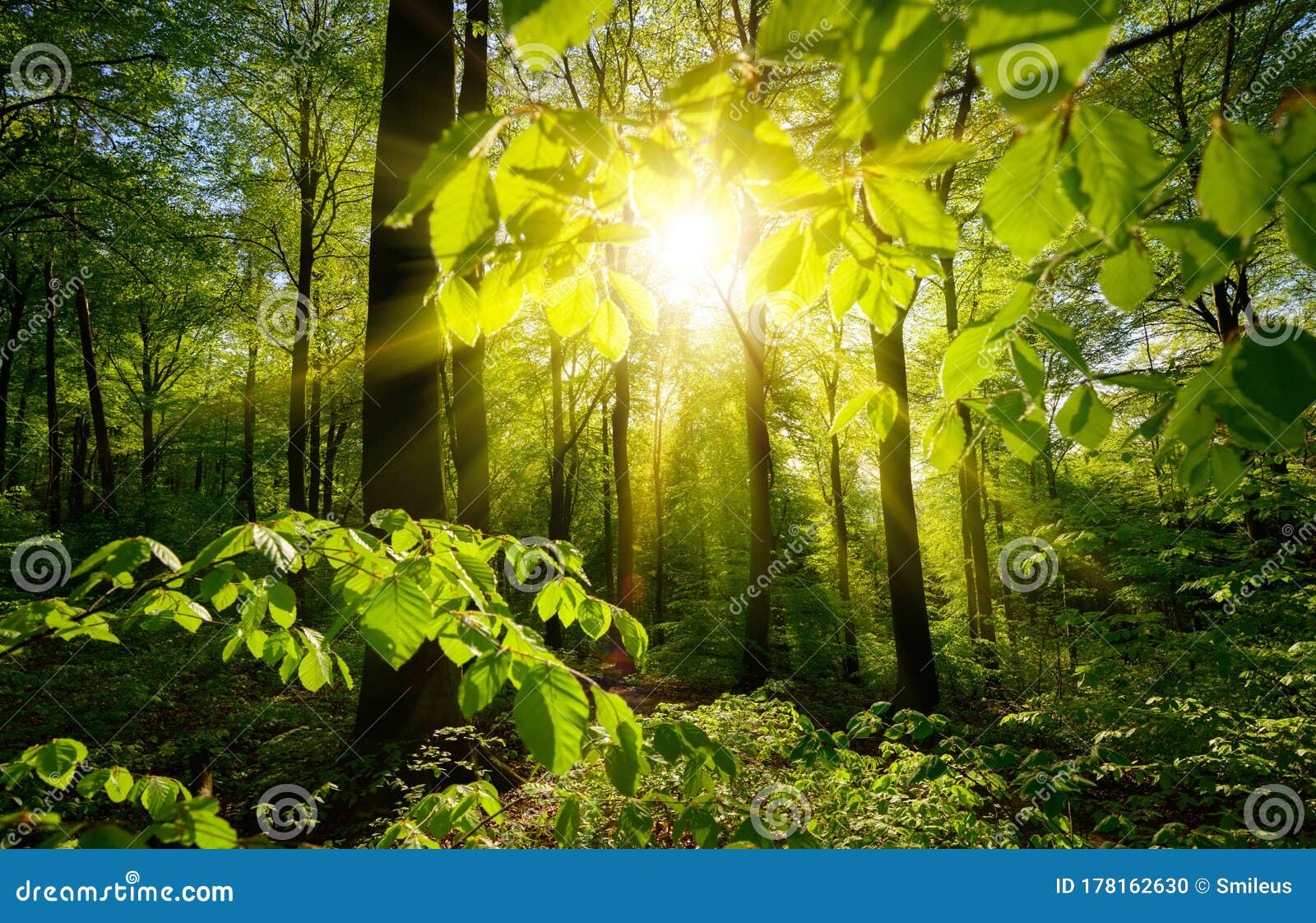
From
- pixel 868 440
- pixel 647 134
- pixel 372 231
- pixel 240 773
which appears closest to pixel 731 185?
pixel 647 134

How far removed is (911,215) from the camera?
2.78 ft

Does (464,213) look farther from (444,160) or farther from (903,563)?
(903,563)

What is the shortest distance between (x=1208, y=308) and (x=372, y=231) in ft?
47.8

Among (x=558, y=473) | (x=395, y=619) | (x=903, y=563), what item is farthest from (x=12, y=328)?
(x=395, y=619)

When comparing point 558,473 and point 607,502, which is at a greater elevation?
point 558,473

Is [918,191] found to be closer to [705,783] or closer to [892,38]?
[892,38]

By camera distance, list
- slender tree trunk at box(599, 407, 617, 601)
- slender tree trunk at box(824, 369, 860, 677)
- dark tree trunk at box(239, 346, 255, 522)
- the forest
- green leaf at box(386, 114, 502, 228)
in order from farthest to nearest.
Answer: slender tree trunk at box(599, 407, 617, 601), dark tree trunk at box(239, 346, 255, 522), slender tree trunk at box(824, 369, 860, 677), the forest, green leaf at box(386, 114, 502, 228)

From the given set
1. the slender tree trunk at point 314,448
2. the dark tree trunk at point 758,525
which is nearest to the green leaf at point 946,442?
the dark tree trunk at point 758,525

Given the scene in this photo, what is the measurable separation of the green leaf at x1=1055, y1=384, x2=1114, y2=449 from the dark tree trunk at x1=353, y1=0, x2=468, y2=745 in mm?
4650

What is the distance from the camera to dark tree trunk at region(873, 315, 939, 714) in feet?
24.5

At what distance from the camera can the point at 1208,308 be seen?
37.7 ft

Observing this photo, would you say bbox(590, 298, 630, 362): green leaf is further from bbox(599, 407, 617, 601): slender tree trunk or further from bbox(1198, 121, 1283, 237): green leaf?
bbox(599, 407, 617, 601): slender tree trunk

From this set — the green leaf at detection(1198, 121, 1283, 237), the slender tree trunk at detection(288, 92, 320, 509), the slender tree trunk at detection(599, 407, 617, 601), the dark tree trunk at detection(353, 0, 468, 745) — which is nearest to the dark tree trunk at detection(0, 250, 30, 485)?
the slender tree trunk at detection(288, 92, 320, 509)

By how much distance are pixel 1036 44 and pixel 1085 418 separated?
0.94 m
